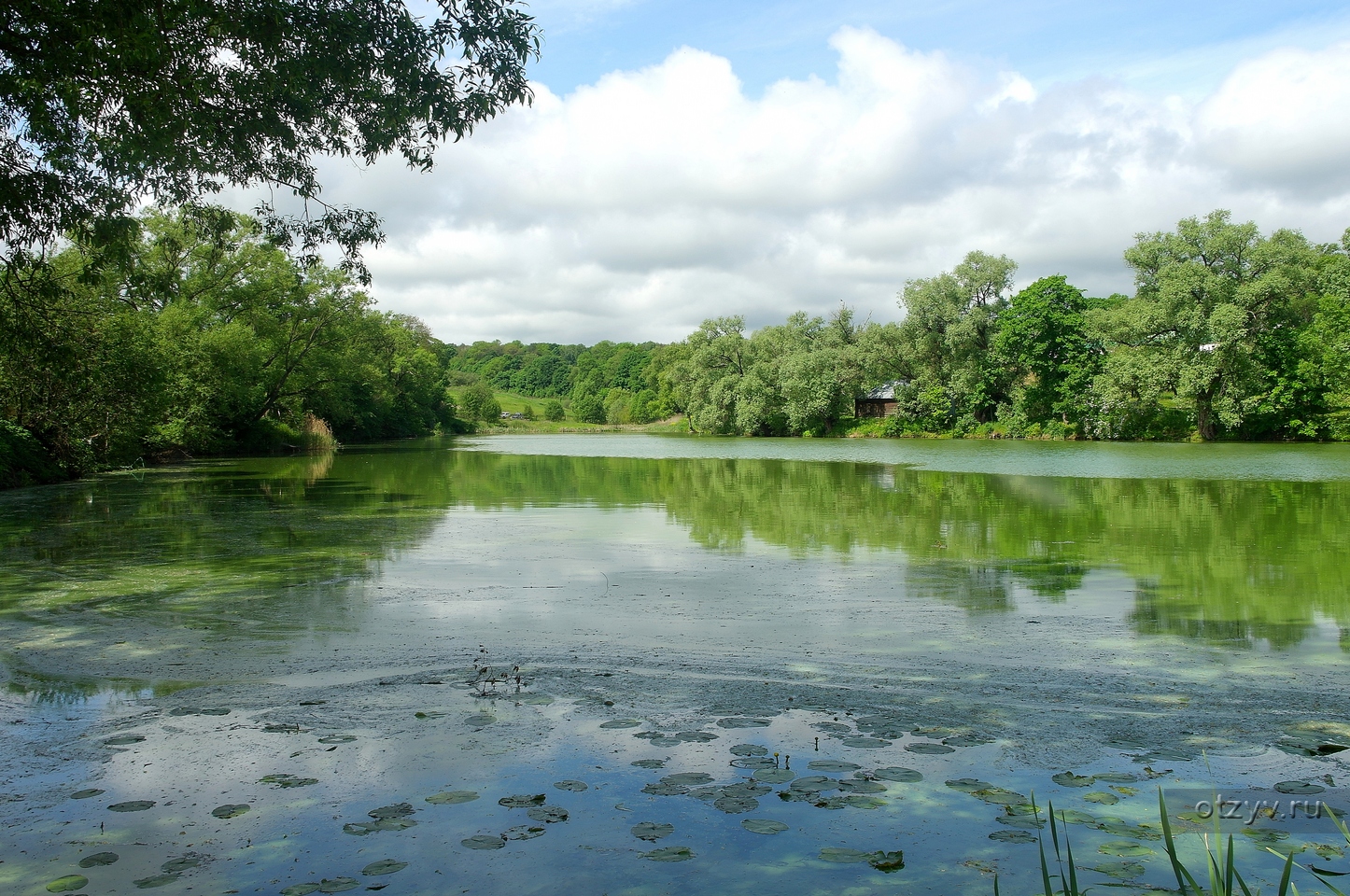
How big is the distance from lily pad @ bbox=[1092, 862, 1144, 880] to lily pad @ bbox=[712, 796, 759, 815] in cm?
131

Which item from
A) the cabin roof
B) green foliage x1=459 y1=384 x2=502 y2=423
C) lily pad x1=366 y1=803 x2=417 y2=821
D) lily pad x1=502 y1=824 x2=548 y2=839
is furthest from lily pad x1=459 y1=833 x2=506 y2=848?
green foliage x1=459 y1=384 x2=502 y2=423

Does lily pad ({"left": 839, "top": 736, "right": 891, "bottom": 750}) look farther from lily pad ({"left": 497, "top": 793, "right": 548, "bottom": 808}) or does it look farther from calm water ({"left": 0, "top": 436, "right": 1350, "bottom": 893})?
lily pad ({"left": 497, "top": 793, "right": 548, "bottom": 808})

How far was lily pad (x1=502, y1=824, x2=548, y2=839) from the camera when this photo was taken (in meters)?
3.49

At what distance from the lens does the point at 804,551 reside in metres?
11.3

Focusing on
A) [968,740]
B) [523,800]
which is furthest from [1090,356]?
[523,800]

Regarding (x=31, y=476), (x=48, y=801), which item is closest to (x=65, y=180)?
(x=48, y=801)

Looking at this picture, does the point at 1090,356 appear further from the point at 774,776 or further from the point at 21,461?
the point at 774,776

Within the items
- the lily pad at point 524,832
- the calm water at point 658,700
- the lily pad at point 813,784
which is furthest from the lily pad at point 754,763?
the lily pad at point 524,832

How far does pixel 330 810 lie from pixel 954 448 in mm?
41076

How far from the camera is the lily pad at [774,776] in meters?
3.98

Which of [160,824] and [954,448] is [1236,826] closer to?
[160,824]

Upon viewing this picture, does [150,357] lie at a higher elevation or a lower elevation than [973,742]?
higher

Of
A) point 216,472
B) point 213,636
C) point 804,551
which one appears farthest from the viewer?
point 216,472

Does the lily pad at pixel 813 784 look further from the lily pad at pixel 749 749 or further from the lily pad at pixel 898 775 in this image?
the lily pad at pixel 749 749
